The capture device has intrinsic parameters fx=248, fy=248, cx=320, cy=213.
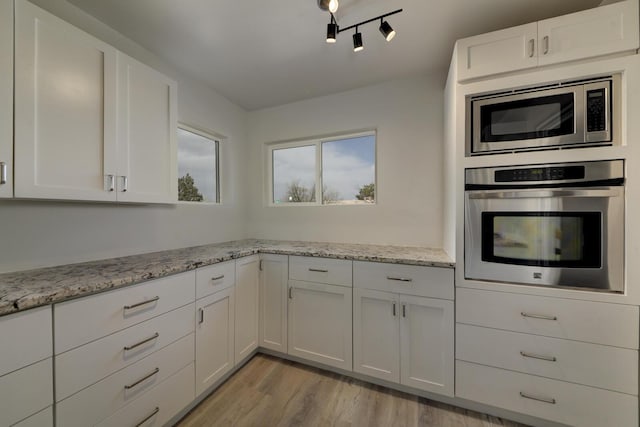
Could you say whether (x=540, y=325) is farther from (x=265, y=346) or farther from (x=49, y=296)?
(x=49, y=296)

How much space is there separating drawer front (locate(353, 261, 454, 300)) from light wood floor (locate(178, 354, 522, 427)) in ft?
2.37

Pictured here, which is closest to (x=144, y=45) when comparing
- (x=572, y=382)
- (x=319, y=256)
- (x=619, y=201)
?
(x=319, y=256)

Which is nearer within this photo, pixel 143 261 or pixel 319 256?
pixel 143 261

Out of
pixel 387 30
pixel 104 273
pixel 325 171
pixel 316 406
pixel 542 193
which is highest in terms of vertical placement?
pixel 387 30

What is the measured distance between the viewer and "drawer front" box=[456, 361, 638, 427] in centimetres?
127

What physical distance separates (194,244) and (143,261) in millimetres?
683

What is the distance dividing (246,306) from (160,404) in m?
0.77

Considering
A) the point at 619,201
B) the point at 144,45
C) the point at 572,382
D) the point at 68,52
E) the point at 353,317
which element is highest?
the point at 144,45

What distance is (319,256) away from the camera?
1.93 metres

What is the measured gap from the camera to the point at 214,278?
5.58 feet

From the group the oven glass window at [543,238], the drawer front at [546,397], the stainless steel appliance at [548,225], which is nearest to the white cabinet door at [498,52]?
the stainless steel appliance at [548,225]

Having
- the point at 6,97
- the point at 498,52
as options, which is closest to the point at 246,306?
the point at 6,97

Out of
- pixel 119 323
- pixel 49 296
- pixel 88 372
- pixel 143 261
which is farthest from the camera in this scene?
pixel 143 261

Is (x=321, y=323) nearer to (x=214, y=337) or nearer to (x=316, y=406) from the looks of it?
(x=316, y=406)
